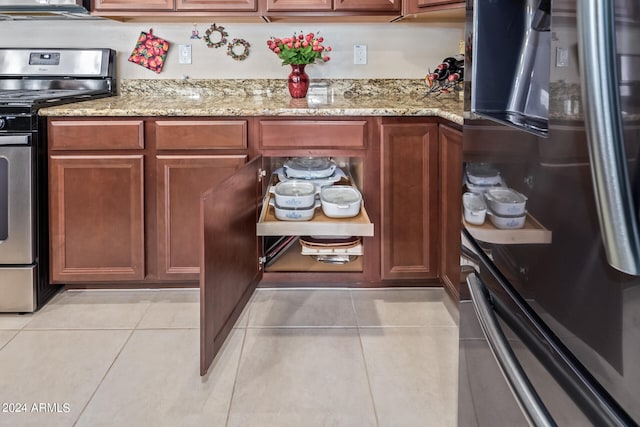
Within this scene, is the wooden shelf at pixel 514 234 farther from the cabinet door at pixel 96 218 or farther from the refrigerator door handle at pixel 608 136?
the cabinet door at pixel 96 218

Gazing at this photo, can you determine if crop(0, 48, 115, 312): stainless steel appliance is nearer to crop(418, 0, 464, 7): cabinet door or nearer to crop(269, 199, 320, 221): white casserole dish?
crop(269, 199, 320, 221): white casserole dish

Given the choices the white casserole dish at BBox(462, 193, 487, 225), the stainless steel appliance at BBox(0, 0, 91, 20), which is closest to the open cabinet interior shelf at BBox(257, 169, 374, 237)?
the white casserole dish at BBox(462, 193, 487, 225)

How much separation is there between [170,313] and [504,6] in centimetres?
181

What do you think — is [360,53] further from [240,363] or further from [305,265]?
[240,363]

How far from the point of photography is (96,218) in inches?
91.5

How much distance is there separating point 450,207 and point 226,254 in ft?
3.31

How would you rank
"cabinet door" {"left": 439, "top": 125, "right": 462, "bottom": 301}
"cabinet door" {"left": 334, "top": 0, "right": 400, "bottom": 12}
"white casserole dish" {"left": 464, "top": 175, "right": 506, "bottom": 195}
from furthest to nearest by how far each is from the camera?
"cabinet door" {"left": 334, "top": 0, "right": 400, "bottom": 12}, "cabinet door" {"left": 439, "top": 125, "right": 462, "bottom": 301}, "white casserole dish" {"left": 464, "top": 175, "right": 506, "bottom": 195}

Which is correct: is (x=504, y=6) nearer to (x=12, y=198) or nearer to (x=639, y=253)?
(x=639, y=253)

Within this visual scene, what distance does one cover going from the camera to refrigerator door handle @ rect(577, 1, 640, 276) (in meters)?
0.43

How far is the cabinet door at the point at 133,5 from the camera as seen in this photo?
8.44 ft

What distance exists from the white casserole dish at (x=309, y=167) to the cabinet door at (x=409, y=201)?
274mm

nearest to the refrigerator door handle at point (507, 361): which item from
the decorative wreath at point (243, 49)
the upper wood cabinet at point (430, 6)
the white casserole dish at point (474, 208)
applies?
the white casserole dish at point (474, 208)

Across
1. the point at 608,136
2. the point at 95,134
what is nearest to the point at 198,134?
the point at 95,134

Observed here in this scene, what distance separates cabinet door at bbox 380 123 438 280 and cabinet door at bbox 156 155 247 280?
0.67m
